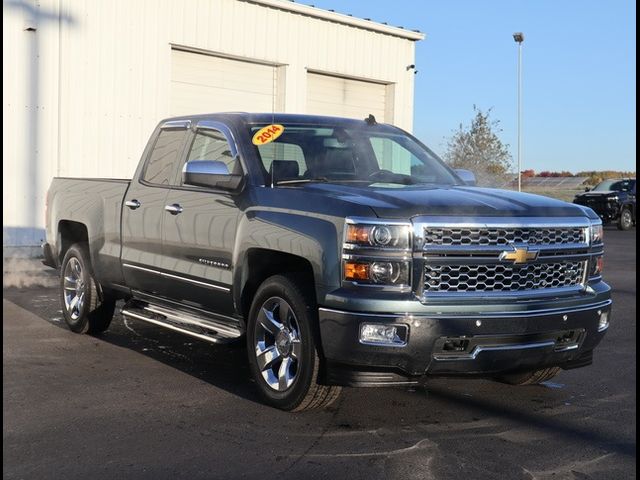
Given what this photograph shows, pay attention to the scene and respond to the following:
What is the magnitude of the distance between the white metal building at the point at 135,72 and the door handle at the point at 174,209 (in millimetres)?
8313

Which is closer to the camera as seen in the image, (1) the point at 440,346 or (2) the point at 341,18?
(1) the point at 440,346

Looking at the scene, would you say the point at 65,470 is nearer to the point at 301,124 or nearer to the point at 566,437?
the point at 566,437

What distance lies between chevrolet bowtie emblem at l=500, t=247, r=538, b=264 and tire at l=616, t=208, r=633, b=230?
957 inches

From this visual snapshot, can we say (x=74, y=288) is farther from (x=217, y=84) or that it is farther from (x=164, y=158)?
(x=217, y=84)

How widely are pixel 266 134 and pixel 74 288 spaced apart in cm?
296

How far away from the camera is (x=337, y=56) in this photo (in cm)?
1939

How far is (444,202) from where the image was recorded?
5199 mm

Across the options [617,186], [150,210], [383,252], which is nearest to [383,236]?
[383,252]

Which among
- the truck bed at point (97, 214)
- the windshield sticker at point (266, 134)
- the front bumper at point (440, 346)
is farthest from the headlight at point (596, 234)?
the truck bed at point (97, 214)

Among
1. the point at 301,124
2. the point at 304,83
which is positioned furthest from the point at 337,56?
the point at 301,124

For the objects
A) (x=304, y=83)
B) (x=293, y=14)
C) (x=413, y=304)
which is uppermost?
(x=293, y=14)

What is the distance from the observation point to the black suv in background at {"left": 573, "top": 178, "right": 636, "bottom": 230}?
2812 centimetres

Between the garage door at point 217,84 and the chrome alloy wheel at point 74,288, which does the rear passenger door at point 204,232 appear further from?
the garage door at point 217,84

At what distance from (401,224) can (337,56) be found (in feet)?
49.0
